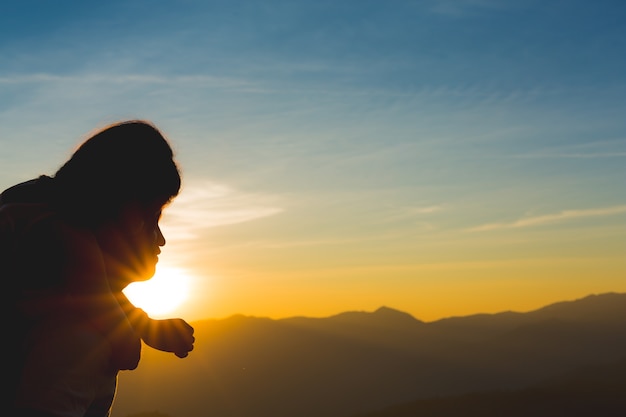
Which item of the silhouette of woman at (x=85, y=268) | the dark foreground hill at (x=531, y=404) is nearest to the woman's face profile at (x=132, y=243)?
the silhouette of woman at (x=85, y=268)

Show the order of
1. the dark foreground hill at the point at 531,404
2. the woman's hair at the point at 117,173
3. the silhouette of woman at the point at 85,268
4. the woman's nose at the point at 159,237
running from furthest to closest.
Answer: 1. the dark foreground hill at the point at 531,404
2. the woman's nose at the point at 159,237
3. the woman's hair at the point at 117,173
4. the silhouette of woman at the point at 85,268

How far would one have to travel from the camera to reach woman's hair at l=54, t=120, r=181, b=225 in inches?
105

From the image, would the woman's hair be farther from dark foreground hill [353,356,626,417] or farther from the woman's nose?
dark foreground hill [353,356,626,417]

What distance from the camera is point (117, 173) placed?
274 cm

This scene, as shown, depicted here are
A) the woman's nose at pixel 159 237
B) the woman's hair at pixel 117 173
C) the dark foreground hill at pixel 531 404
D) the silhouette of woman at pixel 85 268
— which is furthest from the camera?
the dark foreground hill at pixel 531 404

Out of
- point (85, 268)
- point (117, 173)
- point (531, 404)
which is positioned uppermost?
point (117, 173)

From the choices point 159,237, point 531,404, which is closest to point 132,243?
point 159,237

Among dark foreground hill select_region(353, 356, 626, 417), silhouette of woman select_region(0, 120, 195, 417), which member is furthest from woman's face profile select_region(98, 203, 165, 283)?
dark foreground hill select_region(353, 356, 626, 417)

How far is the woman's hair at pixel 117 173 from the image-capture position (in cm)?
266

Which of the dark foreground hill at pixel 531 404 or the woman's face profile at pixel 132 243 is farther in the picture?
the dark foreground hill at pixel 531 404

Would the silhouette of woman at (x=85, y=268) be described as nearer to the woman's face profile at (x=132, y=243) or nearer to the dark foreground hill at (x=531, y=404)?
the woman's face profile at (x=132, y=243)

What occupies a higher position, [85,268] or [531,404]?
[85,268]

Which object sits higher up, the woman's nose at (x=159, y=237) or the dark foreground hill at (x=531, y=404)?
the woman's nose at (x=159, y=237)

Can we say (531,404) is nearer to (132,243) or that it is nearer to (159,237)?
(159,237)
